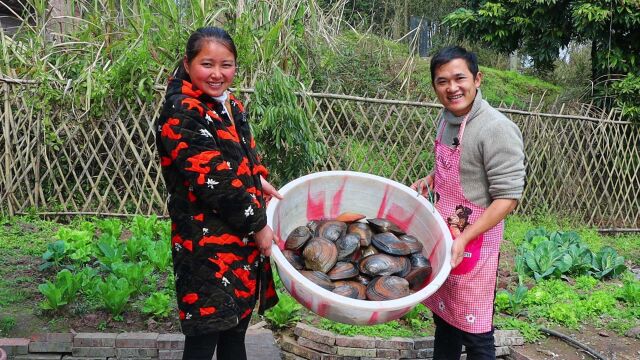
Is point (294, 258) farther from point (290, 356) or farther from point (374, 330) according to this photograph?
point (374, 330)

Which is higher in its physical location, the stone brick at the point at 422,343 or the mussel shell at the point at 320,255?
the mussel shell at the point at 320,255

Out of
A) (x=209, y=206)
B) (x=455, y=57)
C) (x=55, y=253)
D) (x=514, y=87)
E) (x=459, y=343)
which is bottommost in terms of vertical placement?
(x=55, y=253)

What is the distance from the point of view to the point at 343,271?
1890 mm

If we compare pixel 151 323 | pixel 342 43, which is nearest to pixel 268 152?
pixel 151 323

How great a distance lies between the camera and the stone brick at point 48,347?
2.39 metres

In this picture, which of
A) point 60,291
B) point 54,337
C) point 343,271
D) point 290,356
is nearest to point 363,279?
point 343,271

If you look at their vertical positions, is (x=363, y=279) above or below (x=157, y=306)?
above

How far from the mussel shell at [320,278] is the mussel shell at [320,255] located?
40mm

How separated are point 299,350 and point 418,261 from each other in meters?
0.96

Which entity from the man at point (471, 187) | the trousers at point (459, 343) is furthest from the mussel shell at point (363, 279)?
the trousers at point (459, 343)

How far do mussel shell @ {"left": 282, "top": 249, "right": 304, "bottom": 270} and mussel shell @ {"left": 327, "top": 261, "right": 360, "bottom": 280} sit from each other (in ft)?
0.36

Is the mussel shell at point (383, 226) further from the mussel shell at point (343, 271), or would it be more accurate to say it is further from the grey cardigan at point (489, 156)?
the grey cardigan at point (489, 156)

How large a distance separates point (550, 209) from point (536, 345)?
3556 mm

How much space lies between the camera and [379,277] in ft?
6.07
